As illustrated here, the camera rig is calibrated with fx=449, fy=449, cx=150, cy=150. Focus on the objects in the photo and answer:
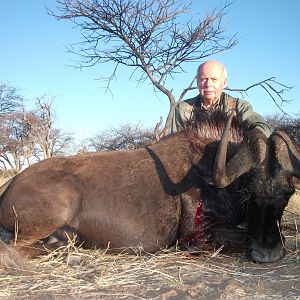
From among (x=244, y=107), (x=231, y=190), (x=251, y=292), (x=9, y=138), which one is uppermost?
(x=9, y=138)

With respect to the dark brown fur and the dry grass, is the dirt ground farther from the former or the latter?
the dark brown fur

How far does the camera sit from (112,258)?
3939 mm

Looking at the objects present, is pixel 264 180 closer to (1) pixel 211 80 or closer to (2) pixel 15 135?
(1) pixel 211 80

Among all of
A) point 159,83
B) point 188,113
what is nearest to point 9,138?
point 159,83

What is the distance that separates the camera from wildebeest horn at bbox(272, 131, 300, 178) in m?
3.75

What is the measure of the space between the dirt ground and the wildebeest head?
7.0 inches

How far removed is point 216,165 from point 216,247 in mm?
872

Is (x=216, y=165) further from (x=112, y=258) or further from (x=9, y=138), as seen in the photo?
(x=9, y=138)

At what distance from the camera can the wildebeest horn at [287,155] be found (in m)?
3.75

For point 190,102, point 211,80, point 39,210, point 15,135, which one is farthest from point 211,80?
point 15,135

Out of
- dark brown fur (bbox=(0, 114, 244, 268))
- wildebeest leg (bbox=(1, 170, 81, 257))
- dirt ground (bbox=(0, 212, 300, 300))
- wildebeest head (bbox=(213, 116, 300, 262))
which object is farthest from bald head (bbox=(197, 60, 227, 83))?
dirt ground (bbox=(0, 212, 300, 300))

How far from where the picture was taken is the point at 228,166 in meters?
3.80

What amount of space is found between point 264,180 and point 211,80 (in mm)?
1947

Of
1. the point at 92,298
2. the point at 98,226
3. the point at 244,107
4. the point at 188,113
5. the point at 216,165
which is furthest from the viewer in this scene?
the point at 188,113
